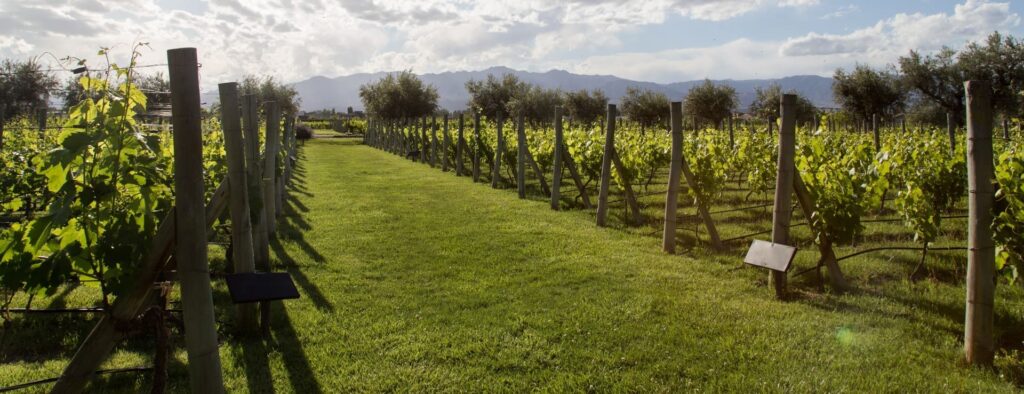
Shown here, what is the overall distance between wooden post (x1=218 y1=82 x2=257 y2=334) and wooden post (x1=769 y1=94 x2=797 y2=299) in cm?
434

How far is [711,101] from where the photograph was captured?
4012cm

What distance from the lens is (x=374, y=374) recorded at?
13.8ft

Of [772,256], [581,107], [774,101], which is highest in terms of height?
[581,107]

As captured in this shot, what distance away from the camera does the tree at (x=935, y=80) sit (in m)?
33.4

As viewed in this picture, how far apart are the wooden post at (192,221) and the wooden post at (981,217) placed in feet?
14.2

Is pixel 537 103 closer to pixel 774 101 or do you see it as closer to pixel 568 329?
pixel 774 101

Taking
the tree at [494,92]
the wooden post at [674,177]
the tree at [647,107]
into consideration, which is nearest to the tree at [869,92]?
the tree at [647,107]

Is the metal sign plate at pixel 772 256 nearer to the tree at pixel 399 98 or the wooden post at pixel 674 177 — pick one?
the wooden post at pixel 674 177

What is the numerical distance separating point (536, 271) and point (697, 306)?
192 centimetres

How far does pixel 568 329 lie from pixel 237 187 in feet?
8.59

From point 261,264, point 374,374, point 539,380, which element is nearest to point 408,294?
point 261,264

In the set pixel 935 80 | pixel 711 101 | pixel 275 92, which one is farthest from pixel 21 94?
pixel 935 80

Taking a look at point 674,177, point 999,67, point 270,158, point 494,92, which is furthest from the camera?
point 494,92

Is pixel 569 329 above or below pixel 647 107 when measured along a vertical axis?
below
